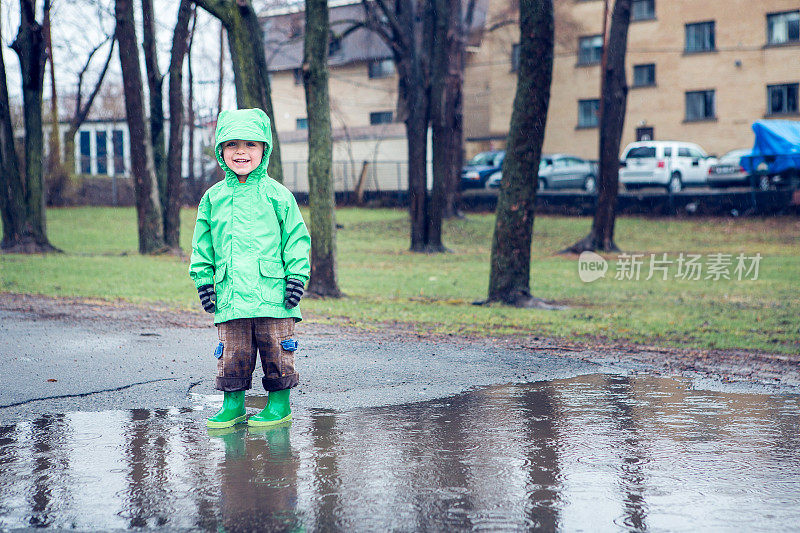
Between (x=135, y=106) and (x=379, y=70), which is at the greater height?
(x=379, y=70)

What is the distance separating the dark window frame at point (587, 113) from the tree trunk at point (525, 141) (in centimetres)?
3092

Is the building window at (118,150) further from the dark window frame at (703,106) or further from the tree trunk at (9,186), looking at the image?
the dark window frame at (703,106)

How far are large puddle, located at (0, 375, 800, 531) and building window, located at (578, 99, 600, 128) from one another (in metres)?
37.3

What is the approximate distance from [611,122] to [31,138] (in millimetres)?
13075

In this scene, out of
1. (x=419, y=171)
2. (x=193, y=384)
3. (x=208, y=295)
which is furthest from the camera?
(x=419, y=171)

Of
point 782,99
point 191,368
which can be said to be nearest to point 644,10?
point 782,99

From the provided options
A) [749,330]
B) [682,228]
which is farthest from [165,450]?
[682,228]

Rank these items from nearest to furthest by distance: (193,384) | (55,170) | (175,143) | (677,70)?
(193,384) → (175,143) → (55,170) → (677,70)

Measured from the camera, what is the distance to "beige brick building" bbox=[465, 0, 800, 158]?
3753 cm

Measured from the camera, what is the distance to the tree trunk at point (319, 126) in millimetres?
12211

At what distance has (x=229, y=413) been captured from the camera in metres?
5.11

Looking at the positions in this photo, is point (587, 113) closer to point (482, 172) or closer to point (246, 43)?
point (482, 172)

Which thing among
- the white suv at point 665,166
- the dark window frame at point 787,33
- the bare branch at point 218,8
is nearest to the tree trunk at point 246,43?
the bare branch at point 218,8

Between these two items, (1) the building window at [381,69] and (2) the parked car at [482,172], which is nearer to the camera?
(2) the parked car at [482,172]
